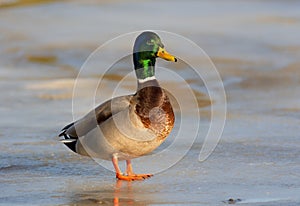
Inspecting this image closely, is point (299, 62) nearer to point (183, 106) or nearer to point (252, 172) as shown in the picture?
point (183, 106)

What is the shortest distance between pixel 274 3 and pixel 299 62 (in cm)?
428

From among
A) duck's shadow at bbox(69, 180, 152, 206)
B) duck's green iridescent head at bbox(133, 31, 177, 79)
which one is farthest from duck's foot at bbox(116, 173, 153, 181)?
duck's green iridescent head at bbox(133, 31, 177, 79)

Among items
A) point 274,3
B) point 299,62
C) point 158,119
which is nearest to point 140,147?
point 158,119

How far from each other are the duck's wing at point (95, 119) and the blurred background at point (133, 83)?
214 mm

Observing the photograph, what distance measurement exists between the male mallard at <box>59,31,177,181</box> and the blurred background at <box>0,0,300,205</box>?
0.19m

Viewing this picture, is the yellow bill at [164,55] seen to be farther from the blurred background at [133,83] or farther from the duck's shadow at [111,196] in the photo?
the duck's shadow at [111,196]

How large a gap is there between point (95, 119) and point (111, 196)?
0.88m

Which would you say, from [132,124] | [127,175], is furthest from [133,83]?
[132,124]

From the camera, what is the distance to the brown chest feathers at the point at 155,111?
19.2 feet

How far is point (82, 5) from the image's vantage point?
50.1ft

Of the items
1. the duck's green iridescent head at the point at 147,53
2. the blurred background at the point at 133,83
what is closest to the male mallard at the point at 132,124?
the duck's green iridescent head at the point at 147,53

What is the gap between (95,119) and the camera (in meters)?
6.11

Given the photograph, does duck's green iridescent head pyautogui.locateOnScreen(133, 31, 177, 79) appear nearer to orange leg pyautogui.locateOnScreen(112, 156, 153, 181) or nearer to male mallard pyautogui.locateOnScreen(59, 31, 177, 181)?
male mallard pyautogui.locateOnScreen(59, 31, 177, 181)

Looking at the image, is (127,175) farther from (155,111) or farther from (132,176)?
(155,111)
